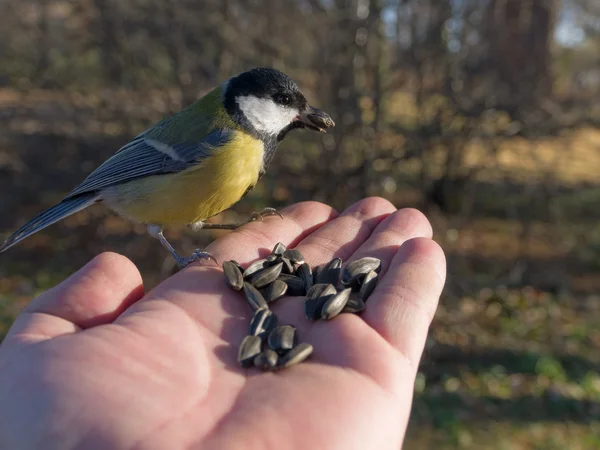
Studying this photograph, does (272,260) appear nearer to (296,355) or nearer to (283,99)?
(296,355)

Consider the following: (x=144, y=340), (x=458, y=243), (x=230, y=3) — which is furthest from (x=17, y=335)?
(x=458, y=243)

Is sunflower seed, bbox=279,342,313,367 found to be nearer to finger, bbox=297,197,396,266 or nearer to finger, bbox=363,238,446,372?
finger, bbox=363,238,446,372

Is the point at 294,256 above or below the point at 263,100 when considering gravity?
below

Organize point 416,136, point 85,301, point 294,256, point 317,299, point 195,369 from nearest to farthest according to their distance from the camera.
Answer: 1. point 195,369
2. point 85,301
3. point 317,299
4. point 294,256
5. point 416,136

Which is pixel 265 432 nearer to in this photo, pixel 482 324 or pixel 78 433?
pixel 78 433

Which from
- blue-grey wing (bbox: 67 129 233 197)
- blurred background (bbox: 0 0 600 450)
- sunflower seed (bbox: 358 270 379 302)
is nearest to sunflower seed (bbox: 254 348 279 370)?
sunflower seed (bbox: 358 270 379 302)

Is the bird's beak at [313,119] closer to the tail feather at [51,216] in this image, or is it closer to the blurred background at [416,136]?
the tail feather at [51,216]

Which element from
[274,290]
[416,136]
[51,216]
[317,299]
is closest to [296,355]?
[317,299]
